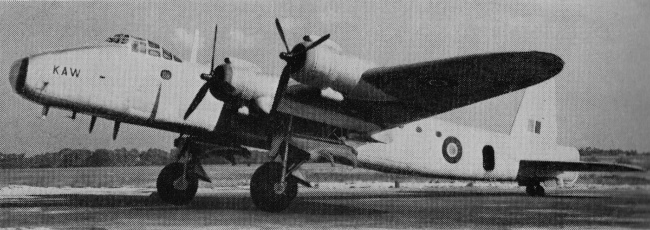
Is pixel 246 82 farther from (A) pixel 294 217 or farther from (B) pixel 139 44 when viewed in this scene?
(A) pixel 294 217

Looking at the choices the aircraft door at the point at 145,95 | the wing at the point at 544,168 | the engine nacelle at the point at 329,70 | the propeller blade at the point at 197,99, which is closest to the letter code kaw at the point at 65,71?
the aircraft door at the point at 145,95

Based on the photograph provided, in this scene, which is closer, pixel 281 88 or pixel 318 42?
pixel 318 42

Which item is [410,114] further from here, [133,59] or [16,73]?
[16,73]

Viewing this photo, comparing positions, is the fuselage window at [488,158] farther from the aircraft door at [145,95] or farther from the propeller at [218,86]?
the aircraft door at [145,95]

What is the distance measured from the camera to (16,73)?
880 centimetres

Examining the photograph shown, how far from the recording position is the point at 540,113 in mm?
16484

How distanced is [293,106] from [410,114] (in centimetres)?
235

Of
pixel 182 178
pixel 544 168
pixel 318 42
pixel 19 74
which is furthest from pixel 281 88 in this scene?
pixel 544 168

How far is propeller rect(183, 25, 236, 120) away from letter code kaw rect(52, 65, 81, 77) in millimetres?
2058

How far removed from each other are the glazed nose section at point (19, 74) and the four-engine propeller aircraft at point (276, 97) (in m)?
0.02

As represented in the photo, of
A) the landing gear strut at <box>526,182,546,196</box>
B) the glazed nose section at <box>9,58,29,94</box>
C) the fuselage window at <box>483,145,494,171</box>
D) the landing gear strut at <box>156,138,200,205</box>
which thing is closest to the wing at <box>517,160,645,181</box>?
the landing gear strut at <box>526,182,546,196</box>

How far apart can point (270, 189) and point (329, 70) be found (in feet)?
8.22

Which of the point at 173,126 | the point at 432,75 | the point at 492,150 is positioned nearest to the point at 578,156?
the point at 492,150

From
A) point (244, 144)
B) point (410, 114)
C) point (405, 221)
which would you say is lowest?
point (405, 221)
